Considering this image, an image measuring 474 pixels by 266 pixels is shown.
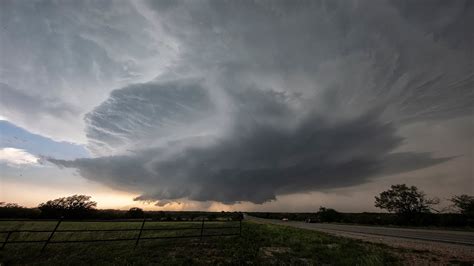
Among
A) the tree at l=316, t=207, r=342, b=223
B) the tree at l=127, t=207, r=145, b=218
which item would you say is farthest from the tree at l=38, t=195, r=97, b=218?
the tree at l=316, t=207, r=342, b=223

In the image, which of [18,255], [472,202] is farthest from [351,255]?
[472,202]

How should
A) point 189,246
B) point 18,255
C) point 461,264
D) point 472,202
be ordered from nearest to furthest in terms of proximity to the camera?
point 461,264
point 18,255
point 189,246
point 472,202

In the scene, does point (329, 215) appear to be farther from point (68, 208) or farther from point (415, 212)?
point (68, 208)

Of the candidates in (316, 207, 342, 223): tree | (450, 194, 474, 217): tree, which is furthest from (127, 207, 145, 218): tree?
(450, 194, 474, 217): tree

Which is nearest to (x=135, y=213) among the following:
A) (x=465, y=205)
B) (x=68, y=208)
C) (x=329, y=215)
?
(x=68, y=208)

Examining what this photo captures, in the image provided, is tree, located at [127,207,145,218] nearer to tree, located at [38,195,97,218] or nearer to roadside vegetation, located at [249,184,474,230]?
tree, located at [38,195,97,218]

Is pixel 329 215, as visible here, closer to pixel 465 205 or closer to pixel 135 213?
pixel 465 205

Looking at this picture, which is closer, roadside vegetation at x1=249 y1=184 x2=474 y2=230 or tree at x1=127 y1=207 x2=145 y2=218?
roadside vegetation at x1=249 y1=184 x2=474 y2=230

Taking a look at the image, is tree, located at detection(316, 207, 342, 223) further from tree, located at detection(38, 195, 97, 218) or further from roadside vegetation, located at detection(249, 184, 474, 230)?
tree, located at detection(38, 195, 97, 218)

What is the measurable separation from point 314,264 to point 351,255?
3.25m

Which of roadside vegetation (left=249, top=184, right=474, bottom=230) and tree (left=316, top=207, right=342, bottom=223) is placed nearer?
roadside vegetation (left=249, top=184, right=474, bottom=230)

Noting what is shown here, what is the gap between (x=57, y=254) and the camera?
12.6 m

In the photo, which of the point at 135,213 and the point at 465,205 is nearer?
the point at 465,205

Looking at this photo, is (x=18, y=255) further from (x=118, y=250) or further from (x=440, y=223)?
(x=440, y=223)
